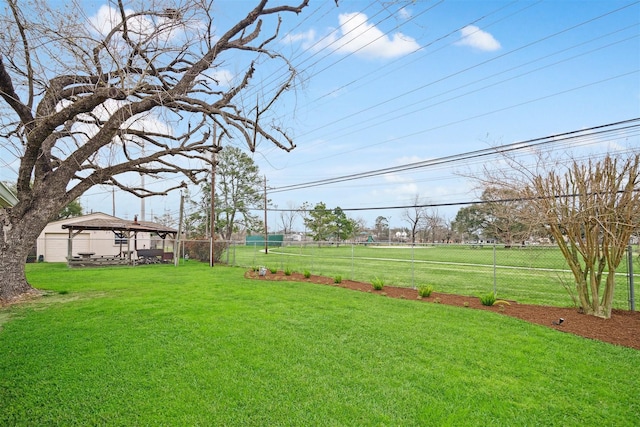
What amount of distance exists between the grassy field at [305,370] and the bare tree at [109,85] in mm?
2820

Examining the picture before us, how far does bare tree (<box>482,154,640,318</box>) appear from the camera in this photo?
5.56m

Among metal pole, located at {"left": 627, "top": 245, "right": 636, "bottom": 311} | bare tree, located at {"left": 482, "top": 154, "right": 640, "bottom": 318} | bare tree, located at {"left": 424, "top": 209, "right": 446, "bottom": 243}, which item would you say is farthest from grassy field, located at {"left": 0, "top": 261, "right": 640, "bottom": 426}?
bare tree, located at {"left": 424, "top": 209, "right": 446, "bottom": 243}

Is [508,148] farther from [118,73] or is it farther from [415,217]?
[415,217]

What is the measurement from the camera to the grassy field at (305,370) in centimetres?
287

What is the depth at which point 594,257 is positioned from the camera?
5.96m

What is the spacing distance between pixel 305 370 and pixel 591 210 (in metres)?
5.25

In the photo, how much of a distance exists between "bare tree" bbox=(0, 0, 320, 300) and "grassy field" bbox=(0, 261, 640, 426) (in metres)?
2.82

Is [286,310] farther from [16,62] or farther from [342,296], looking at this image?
Answer: [16,62]

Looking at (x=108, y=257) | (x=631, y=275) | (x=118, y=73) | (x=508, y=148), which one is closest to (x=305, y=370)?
(x=118, y=73)

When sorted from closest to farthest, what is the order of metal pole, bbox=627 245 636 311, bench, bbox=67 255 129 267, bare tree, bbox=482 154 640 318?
bare tree, bbox=482 154 640 318 → metal pole, bbox=627 245 636 311 → bench, bbox=67 255 129 267

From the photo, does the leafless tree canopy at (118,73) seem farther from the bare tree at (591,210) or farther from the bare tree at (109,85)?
the bare tree at (591,210)

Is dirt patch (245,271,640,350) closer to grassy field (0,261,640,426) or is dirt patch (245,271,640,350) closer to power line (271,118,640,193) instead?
grassy field (0,261,640,426)

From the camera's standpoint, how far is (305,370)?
375 centimetres

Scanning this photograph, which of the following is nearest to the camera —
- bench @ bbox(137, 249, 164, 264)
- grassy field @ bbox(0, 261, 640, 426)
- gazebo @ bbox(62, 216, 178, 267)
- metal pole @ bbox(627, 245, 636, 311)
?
grassy field @ bbox(0, 261, 640, 426)
